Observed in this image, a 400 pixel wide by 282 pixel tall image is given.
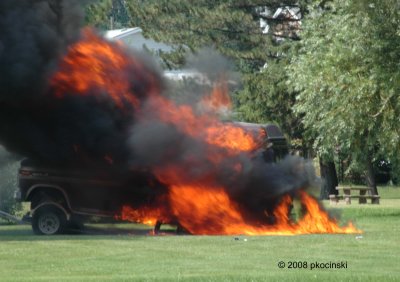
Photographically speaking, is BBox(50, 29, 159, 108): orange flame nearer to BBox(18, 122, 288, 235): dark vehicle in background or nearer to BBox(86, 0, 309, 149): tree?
BBox(18, 122, 288, 235): dark vehicle in background

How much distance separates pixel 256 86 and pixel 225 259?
31834 millimetres

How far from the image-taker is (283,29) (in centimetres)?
5144

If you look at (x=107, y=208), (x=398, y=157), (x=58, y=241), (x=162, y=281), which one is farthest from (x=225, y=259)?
(x=398, y=157)

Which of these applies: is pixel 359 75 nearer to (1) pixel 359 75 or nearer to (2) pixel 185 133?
(1) pixel 359 75

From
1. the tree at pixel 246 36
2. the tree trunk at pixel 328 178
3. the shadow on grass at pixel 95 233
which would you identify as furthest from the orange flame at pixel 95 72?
the tree trunk at pixel 328 178

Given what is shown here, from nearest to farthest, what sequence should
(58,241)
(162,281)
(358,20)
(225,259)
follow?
(162,281) → (225,259) → (58,241) → (358,20)

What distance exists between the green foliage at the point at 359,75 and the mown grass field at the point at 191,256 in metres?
7.77

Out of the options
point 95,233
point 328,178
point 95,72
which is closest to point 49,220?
point 95,233

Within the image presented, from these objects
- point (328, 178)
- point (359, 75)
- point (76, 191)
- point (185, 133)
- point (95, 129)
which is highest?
point (359, 75)

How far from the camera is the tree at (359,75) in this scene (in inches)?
1334

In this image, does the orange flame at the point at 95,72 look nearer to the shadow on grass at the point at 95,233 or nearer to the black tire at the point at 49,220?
the black tire at the point at 49,220

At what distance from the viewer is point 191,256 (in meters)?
20.5

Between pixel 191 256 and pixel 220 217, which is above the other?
pixel 220 217

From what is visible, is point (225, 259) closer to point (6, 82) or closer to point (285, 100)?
point (6, 82)
